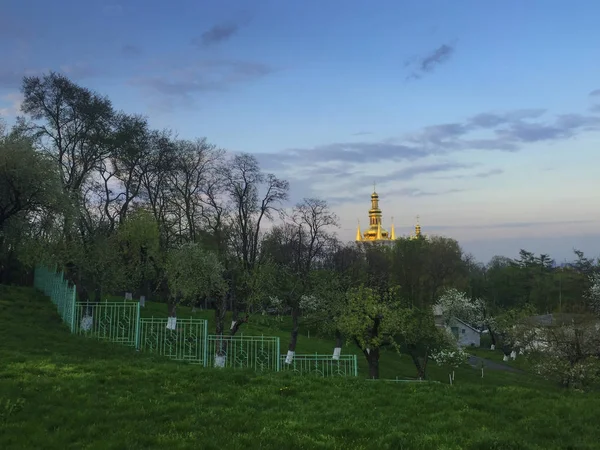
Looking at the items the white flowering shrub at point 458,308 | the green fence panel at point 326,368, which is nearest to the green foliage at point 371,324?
the green fence panel at point 326,368

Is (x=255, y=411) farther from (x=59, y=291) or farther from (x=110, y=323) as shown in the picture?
(x=59, y=291)

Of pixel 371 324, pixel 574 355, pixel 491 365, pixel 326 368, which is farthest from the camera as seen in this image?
pixel 491 365

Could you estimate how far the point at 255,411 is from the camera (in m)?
10.3

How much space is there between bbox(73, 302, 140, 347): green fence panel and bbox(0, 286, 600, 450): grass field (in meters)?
4.16

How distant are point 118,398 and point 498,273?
94.3m

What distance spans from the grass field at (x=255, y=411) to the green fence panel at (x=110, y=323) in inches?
164

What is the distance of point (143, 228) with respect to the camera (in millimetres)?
36500

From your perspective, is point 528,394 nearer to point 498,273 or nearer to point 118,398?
point 118,398

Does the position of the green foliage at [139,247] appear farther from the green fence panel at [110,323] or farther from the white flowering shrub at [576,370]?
the white flowering shrub at [576,370]

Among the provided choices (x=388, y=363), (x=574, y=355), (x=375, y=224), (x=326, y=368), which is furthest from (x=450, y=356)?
(x=375, y=224)

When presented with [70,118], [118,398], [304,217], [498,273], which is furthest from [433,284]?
[118,398]

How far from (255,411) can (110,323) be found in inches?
440

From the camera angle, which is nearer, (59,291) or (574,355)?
(59,291)

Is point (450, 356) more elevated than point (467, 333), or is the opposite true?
point (450, 356)
